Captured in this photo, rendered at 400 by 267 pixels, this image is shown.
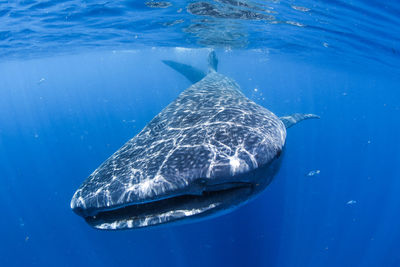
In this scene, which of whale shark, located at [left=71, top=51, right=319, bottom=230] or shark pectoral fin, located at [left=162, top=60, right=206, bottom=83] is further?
shark pectoral fin, located at [left=162, top=60, right=206, bottom=83]

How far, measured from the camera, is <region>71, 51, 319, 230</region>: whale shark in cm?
242

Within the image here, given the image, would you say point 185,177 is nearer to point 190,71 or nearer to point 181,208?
point 181,208

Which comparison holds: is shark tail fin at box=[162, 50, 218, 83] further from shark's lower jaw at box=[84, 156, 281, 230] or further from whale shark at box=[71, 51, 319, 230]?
shark's lower jaw at box=[84, 156, 281, 230]

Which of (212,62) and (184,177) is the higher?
(184,177)

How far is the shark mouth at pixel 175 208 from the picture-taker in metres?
2.41

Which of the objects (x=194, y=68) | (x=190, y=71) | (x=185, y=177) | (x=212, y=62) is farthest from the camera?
(x=190, y=71)

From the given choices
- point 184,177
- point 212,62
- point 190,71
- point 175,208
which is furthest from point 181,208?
point 190,71

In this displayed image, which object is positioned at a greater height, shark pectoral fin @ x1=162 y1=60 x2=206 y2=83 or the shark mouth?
the shark mouth

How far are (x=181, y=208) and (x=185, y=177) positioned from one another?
0.34 metres

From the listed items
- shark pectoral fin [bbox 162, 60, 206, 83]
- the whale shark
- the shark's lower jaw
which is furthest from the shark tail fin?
the shark's lower jaw

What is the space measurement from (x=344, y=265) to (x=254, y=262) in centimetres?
566

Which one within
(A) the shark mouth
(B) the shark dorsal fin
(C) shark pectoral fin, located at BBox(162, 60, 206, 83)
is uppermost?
(A) the shark mouth

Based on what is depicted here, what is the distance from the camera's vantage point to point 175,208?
8.19 ft

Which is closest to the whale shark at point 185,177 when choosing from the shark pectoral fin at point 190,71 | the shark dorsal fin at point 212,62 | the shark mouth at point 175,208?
the shark mouth at point 175,208
